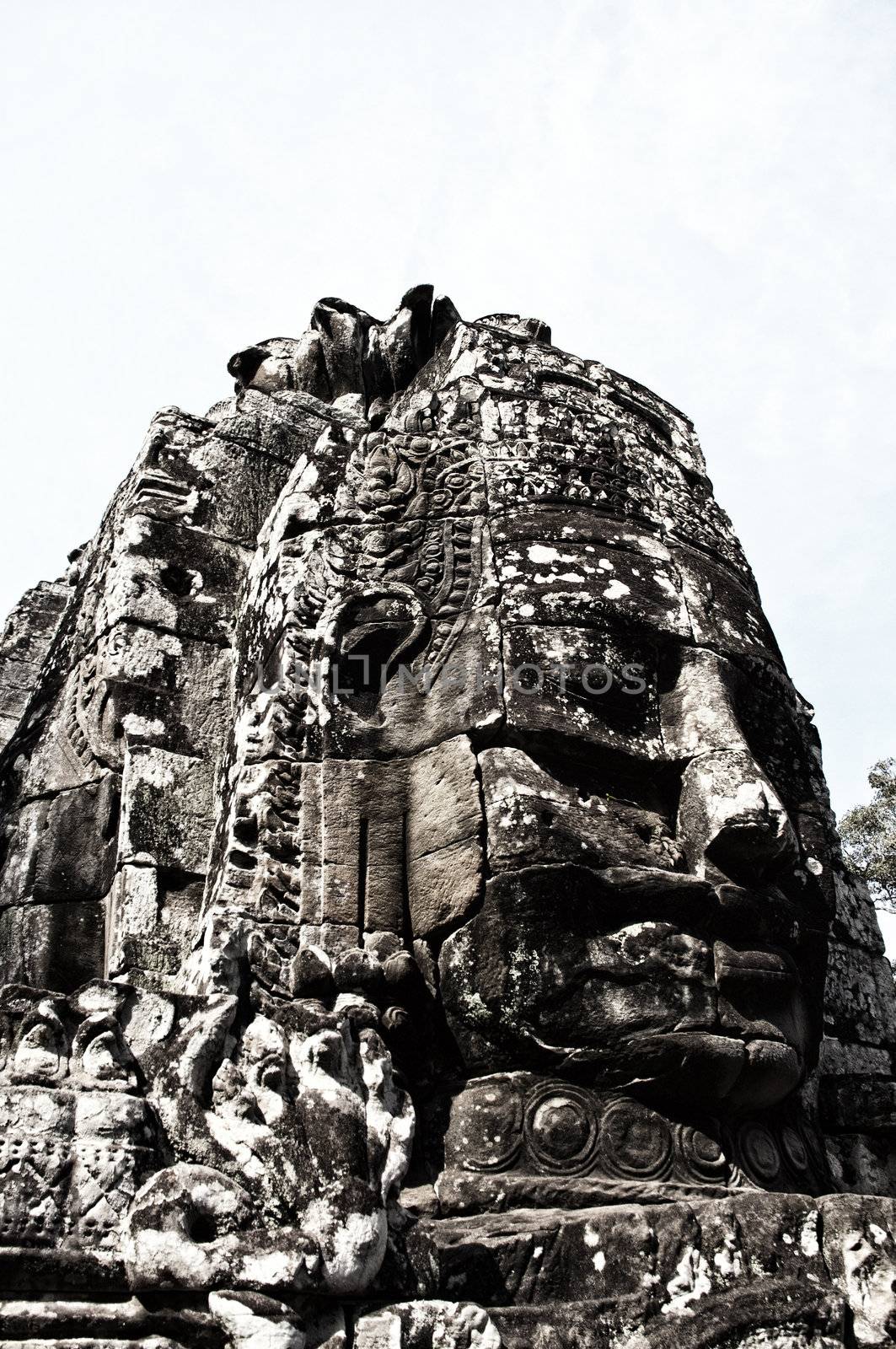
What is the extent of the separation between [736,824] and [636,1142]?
1.24 m

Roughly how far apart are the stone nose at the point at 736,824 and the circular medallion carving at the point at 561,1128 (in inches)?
41.1

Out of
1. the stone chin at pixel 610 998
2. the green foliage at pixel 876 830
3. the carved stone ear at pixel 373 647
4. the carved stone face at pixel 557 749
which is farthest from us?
the green foliage at pixel 876 830

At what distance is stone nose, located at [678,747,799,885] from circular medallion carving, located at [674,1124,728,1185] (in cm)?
97

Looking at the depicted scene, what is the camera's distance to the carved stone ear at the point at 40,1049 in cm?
357

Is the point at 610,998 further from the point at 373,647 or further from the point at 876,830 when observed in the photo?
the point at 876,830

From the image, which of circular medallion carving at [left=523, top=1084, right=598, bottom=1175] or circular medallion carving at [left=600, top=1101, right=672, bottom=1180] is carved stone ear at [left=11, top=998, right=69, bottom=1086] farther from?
circular medallion carving at [left=600, top=1101, right=672, bottom=1180]

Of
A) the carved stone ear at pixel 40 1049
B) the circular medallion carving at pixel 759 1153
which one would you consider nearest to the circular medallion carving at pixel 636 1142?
the circular medallion carving at pixel 759 1153

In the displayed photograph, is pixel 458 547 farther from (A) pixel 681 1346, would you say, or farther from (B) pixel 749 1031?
(A) pixel 681 1346

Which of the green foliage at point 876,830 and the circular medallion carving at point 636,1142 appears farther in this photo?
the green foliage at point 876,830

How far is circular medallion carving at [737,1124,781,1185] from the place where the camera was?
4.62 metres

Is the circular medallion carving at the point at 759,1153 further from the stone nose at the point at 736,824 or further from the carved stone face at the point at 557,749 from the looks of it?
the stone nose at the point at 736,824

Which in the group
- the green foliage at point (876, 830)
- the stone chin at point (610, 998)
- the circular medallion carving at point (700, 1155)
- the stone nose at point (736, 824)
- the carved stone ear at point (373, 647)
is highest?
the green foliage at point (876, 830)

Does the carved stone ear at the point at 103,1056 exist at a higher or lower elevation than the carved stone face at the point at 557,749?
lower

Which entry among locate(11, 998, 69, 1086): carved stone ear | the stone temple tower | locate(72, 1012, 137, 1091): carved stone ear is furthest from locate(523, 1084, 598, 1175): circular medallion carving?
locate(11, 998, 69, 1086): carved stone ear
